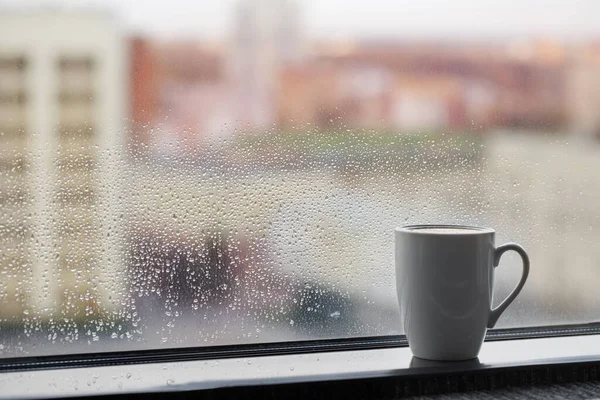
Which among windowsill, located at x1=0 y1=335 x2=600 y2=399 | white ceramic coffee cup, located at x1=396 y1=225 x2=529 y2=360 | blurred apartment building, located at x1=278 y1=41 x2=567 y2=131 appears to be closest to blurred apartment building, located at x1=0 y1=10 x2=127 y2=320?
windowsill, located at x1=0 y1=335 x2=600 y2=399

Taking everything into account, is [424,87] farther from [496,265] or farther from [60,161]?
[60,161]

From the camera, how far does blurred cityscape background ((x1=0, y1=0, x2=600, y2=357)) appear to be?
0.85 m

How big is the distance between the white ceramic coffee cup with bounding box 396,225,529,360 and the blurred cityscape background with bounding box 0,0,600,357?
115 millimetres

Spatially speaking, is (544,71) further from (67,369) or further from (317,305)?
(67,369)

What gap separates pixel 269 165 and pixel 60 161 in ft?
0.80

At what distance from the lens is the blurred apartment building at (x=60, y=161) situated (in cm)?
83

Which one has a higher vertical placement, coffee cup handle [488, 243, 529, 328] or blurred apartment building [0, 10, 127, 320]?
blurred apartment building [0, 10, 127, 320]

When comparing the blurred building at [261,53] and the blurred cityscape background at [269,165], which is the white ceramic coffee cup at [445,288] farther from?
the blurred building at [261,53]

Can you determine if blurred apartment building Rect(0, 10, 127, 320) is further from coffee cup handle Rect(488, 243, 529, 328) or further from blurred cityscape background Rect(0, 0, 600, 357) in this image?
coffee cup handle Rect(488, 243, 529, 328)

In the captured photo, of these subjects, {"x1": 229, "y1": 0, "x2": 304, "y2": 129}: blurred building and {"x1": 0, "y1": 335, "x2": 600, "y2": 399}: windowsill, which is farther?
{"x1": 229, "y1": 0, "x2": 304, "y2": 129}: blurred building

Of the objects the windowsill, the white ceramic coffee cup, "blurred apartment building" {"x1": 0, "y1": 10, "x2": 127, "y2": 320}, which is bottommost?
the windowsill

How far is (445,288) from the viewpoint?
0.80m

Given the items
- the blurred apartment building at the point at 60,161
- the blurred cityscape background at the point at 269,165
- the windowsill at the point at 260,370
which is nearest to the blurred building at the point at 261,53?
the blurred cityscape background at the point at 269,165

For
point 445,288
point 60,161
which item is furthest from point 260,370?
point 60,161
